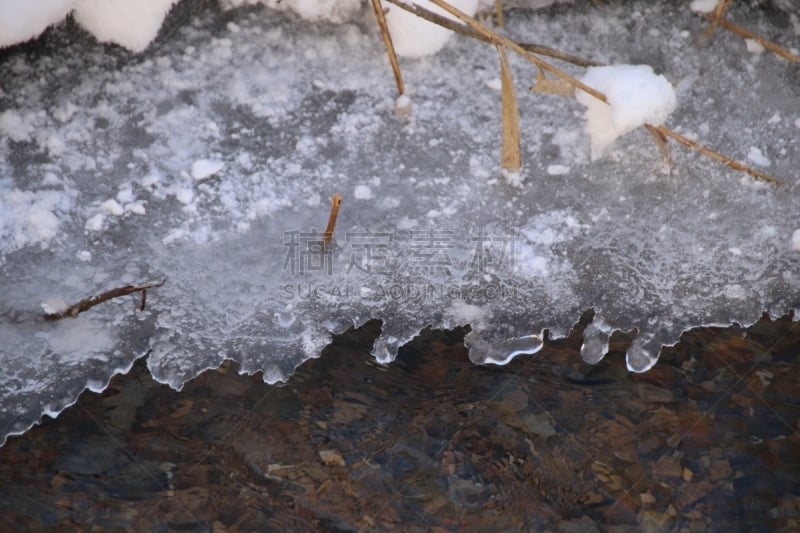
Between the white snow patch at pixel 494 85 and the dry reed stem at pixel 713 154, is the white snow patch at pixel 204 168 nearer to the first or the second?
the white snow patch at pixel 494 85

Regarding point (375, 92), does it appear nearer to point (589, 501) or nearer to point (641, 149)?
point (641, 149)

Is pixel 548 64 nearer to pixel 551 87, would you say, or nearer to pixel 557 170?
pixel 551 87

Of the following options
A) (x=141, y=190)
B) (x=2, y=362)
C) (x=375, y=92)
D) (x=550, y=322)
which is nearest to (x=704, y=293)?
(x=550, y=322)

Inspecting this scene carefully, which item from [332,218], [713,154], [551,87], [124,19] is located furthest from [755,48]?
[124,19]

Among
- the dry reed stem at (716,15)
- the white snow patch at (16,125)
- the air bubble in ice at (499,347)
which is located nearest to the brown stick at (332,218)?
the air bubble in ice at (499,347)

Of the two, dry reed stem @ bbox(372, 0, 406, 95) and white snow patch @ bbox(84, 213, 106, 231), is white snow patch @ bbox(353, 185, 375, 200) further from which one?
white snow patch @ bbox(84, 213, 106, 231)

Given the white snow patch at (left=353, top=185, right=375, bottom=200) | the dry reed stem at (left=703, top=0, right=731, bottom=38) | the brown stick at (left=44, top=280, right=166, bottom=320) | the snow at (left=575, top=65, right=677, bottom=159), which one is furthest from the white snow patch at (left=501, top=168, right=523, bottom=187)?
the brown stick at (left=44, top=280, right=166, bottom=320)
